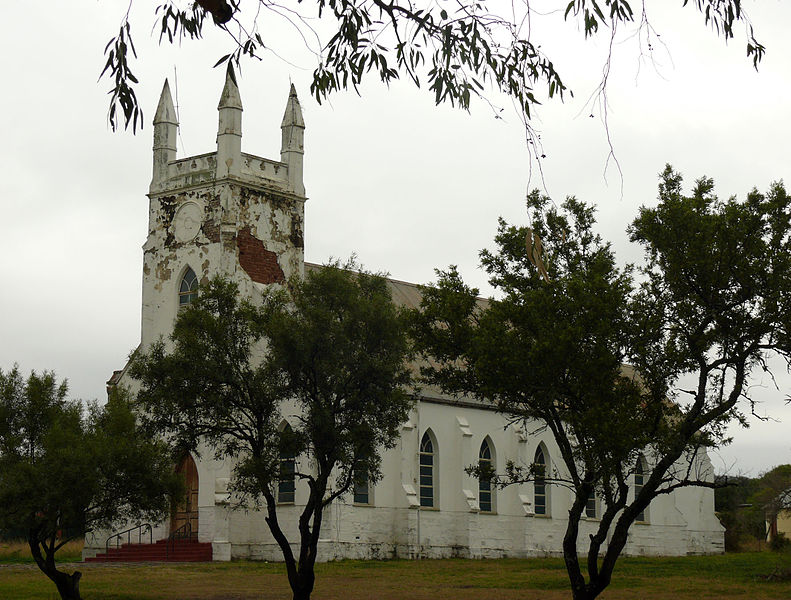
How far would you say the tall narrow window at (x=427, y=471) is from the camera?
1875 inches

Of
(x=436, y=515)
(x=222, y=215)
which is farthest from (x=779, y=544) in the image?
(x=222, y=215)

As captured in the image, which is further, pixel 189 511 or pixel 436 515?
pixel 436 515

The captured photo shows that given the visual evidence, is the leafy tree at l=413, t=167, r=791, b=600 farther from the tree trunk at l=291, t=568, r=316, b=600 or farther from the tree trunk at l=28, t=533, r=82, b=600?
the tree trunk at l=28, t=533, r=82, b=600

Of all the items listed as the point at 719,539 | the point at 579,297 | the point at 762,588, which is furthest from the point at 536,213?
the point at 719,539

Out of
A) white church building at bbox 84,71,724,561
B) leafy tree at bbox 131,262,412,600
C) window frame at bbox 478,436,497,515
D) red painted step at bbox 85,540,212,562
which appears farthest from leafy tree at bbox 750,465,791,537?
red painted step at bbox 85,540,212,562

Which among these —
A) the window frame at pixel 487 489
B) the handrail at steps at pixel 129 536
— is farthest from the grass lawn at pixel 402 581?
the window frame at pixel 487 489

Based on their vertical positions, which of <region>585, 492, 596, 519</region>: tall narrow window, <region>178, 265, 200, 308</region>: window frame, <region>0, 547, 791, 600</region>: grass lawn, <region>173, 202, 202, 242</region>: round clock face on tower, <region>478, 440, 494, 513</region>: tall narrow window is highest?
<region>173, 202, 202, 242</region>: round clock face on tower

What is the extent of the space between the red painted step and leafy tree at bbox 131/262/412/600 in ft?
44.5

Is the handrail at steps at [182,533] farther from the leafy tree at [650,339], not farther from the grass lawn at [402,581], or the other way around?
the leafy tree at [650,339]

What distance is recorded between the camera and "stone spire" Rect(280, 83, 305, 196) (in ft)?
154

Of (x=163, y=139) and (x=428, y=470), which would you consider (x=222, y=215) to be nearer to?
(x=163, y=139)

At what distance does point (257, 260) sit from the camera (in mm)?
45250

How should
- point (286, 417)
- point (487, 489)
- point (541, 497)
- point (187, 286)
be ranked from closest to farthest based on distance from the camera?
point (286, 417) < point (187, 286) < point (487, 489) < point (541, 497)

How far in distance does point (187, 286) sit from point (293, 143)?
715cm
